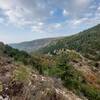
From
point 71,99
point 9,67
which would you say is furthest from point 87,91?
point 9,67

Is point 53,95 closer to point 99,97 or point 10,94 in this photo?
point 10,94

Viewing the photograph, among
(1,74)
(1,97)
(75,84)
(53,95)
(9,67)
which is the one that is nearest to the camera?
(1,97)

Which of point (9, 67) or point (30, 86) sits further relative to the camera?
point (9, 67)

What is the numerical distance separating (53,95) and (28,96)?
1259mm

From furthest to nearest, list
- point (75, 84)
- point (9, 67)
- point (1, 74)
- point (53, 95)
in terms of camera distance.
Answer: point (75, 84) → point (9, 67) → point (1, 74) → point (53, 95)

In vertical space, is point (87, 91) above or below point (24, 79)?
below

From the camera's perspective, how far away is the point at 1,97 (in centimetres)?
905

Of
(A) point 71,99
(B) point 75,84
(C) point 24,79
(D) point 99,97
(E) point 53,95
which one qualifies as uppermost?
(C) point 24,79

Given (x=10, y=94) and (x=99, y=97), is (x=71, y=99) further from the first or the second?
(x=99, y=97)

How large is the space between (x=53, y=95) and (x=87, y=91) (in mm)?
9098

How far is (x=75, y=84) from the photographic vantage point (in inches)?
692

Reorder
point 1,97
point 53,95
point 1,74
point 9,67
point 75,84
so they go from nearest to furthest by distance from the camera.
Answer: point 1,97 → point 53,95 → point 1,74 → point 9,67 → point 75,84

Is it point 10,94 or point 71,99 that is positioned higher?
point 10,94

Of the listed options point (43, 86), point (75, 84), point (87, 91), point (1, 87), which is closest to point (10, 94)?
point (1, 87)
